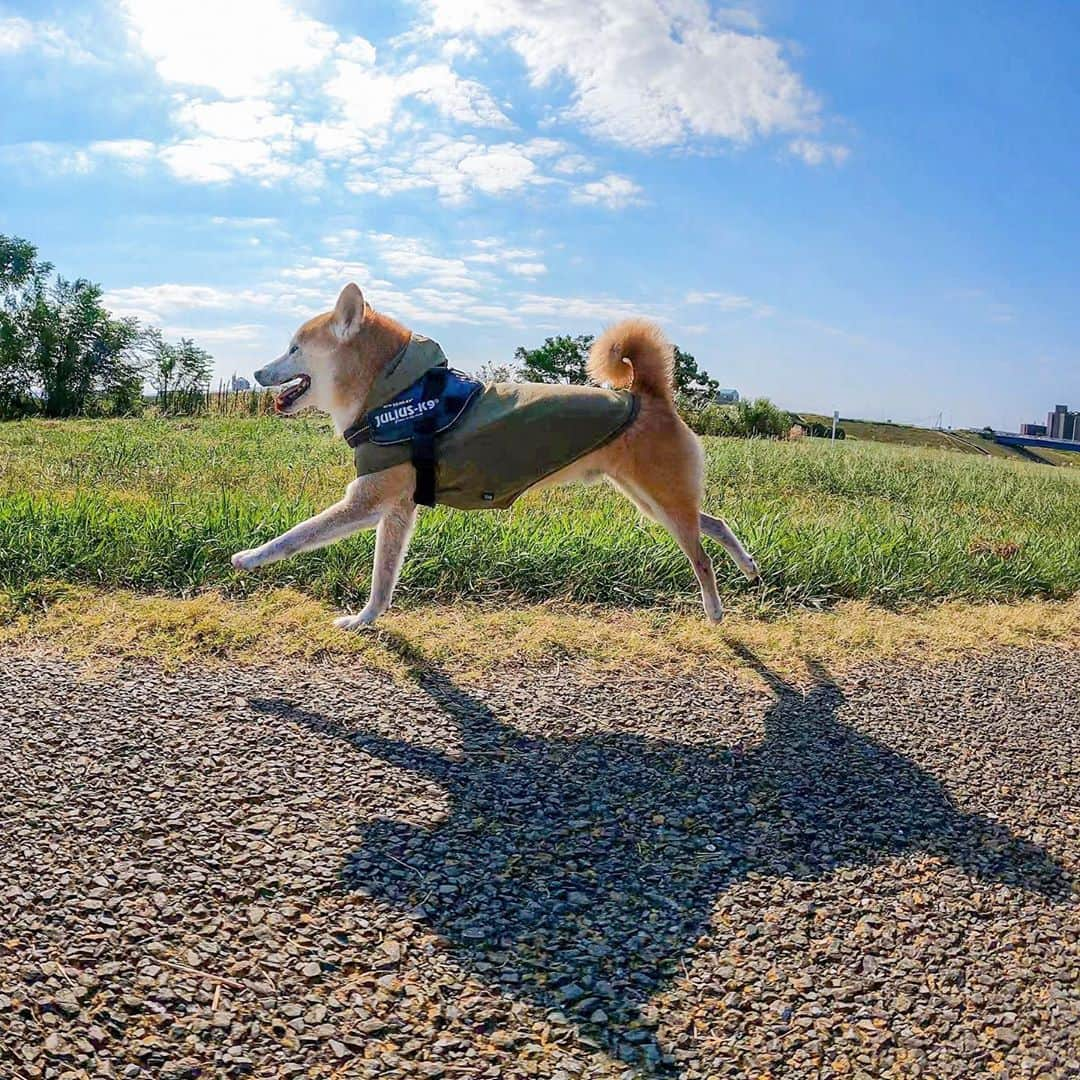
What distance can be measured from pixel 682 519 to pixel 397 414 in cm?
159

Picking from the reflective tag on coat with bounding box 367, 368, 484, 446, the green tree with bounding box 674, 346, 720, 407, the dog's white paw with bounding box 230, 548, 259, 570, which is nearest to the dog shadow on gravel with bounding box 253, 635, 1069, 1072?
the dog's white paw with bounding box 230, 548, 259, 570

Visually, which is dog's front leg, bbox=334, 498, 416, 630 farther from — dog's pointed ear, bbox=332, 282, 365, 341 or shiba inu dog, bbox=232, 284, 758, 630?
dog's pointed ear, bbox=332, 282, 365, 341

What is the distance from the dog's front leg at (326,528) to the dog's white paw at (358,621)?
414mm

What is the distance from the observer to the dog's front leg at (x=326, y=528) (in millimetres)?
4316

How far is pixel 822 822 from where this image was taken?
3.06m

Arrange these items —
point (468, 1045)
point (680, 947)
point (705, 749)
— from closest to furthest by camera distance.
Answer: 1. point (468, 1045)
2. point (680, 947)
3. point (705, 749)

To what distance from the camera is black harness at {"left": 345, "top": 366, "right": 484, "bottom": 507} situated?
446cm

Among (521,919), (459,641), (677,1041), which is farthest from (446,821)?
(459,641)

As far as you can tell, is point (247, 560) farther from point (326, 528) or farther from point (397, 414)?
point (397, 414)

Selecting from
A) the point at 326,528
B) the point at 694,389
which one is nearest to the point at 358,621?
the point at 326,528

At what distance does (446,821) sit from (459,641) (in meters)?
1.77

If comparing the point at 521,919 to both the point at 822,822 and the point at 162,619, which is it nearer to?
the point at 822,822

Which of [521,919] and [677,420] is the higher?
[677,420]

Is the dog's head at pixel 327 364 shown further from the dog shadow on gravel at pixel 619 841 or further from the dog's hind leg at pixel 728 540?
the dog's hind leg at pixel 728 540
